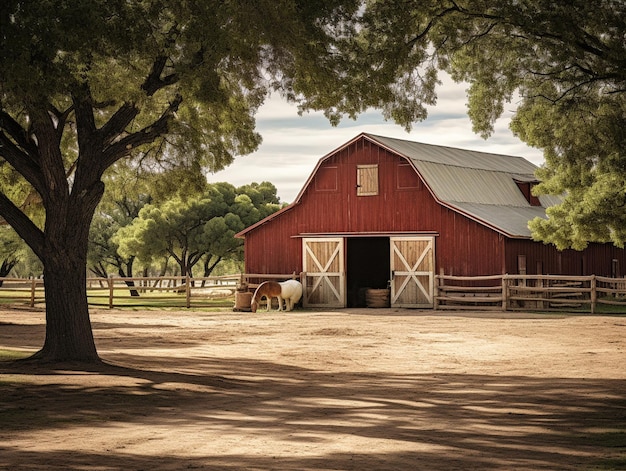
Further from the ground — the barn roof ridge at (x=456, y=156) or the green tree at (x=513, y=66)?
the barn roof ridge at (x=456, y=156)

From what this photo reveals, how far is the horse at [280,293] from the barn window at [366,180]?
435 centimetres

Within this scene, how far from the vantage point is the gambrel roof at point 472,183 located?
37.4 meters

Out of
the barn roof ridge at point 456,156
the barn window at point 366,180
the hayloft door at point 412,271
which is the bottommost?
the hayloft door at point 412,271

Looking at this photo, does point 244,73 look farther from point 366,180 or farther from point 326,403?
point 366,180

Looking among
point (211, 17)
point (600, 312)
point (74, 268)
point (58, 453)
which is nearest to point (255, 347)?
point (74, 268)

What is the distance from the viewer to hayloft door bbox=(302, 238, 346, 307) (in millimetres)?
38406

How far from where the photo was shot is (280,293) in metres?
37.2

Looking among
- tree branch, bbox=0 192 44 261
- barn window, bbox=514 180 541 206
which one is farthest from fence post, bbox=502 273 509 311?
tree branch, bbox=0 192 44 261

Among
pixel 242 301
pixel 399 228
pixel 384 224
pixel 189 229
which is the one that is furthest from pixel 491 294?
pixel 189 229

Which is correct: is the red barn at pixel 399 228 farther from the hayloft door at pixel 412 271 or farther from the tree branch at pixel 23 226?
the tree branch at pixel 23 226

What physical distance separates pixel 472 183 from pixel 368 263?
572 cm

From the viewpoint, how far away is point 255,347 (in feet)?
72.7

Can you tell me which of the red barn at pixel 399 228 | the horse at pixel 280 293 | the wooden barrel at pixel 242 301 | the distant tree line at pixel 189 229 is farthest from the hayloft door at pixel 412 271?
the distant tree line at pixel 189 229

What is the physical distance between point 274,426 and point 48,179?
7829 millimetres
